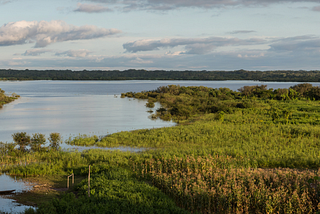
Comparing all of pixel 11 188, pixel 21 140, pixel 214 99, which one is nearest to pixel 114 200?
pixel 11 188

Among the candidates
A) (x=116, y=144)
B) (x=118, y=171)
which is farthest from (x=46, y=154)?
(x=118, y=171)

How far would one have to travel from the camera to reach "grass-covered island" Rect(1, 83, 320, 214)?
10758mm

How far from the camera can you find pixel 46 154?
2066 cm

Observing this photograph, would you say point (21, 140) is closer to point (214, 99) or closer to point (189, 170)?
point (189, 170)

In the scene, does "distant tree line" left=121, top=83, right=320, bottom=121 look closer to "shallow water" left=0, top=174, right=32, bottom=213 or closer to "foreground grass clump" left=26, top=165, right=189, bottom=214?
"foreground grass clump" left=26, top=165, right=189, bottom=214

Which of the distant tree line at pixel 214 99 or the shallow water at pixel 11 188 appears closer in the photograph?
the shallow water at pixel 11 188

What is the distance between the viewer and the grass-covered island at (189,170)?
35.3ft

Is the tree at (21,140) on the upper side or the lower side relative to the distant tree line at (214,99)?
lower

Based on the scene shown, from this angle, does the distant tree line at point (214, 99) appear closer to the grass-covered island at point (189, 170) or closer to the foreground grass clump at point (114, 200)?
the grass-covered island at point (189, 170)

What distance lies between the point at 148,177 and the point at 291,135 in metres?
16.8

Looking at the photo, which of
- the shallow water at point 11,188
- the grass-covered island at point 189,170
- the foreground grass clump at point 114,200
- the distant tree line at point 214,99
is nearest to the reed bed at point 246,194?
the grass-covered island at point 189,170

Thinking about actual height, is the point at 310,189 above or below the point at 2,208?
above

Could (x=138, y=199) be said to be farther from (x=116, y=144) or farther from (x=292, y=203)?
(x=116, y=144)

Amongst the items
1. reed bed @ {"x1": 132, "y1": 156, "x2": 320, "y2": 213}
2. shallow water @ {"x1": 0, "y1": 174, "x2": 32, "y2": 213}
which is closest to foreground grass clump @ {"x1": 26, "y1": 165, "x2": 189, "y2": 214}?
reed bed @ {"x1": 132, "y1": 156, "x2": 320, "y2": 213}
